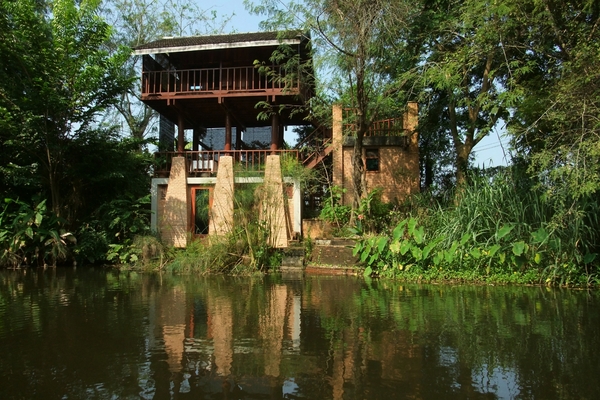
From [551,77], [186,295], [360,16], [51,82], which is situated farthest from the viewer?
[51,82]

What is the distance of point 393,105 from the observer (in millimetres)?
13969

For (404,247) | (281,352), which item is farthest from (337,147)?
(281,352)

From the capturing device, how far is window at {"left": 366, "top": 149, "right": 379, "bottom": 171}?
14844 millimetres

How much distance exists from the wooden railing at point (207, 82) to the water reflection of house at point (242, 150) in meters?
0.04

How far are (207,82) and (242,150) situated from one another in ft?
8.74

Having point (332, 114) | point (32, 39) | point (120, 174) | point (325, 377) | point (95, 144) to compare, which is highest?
point (32, 39)

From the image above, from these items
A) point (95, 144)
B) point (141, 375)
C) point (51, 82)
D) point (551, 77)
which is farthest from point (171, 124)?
point (141, 375)

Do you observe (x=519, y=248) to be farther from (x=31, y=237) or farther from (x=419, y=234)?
(x=31, y=237)

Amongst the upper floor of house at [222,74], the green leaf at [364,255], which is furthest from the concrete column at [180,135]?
the green leaf at [364,255]

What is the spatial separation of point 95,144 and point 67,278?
5.00 metres

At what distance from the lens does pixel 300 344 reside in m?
4.84

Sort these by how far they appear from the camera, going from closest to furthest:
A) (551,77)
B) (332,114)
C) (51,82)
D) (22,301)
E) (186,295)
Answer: (22,301)
(186,295)
(551,77)
(51,82)
(332,114)

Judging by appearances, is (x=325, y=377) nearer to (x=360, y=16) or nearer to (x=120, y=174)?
(x=360, y=16)

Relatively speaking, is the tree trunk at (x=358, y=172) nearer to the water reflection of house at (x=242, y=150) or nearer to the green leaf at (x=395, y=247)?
the water reflection of house at (x=242, y=150)
